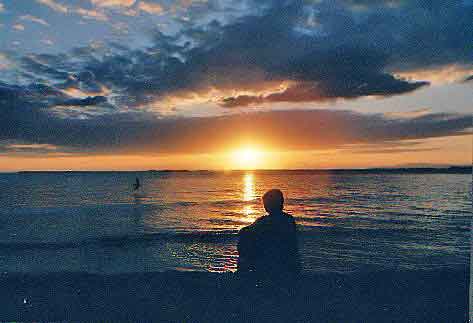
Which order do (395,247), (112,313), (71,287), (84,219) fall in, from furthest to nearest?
(84,219)
(395,247)
(71,287)
(112,313)

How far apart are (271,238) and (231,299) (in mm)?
1889

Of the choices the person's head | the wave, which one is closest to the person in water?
the person's head

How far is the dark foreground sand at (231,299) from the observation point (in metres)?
4.86

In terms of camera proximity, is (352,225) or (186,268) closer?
(186,268)

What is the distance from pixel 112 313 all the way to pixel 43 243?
1128cm

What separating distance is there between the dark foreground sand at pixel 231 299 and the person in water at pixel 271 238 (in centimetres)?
70

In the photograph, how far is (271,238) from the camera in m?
4.17

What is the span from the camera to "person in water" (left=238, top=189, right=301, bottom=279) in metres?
4.14

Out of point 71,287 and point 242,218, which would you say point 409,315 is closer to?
point 71,287

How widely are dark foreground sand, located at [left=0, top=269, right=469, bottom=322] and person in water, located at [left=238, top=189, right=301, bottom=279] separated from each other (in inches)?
27.7

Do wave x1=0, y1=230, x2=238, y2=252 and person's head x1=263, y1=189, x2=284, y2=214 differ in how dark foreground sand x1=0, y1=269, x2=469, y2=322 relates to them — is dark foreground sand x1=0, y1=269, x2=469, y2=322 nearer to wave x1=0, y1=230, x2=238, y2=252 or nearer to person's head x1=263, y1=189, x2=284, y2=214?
person's head x1=263, y1=189, x2=284, y2=214

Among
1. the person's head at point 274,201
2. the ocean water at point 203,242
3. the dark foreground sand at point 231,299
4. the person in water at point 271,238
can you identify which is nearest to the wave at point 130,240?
the ocean water at point 203,242

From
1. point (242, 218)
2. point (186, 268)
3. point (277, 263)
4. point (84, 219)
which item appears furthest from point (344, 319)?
point (84, 219)

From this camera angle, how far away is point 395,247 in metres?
13.4
